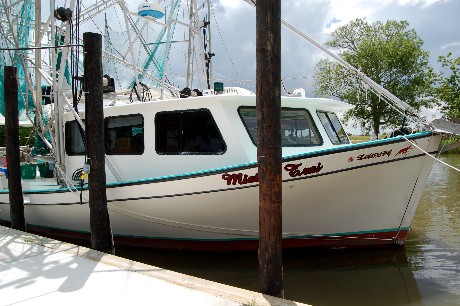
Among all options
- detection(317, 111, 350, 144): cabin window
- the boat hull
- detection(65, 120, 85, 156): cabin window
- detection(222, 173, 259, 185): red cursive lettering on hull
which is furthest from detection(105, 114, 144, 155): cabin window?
detection(317, 111, 350, 144): cabin window

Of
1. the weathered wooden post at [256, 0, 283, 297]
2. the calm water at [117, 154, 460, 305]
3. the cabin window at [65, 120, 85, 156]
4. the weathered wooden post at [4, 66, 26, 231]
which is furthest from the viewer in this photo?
the cabin window at [65, 120, 85, 156]

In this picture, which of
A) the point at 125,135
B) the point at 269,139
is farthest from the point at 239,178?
the point at 125,135

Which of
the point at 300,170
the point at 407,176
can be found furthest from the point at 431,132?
the point at 300,170

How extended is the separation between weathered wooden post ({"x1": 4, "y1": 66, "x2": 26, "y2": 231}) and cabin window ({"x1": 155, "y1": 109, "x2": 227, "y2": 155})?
10.6ft

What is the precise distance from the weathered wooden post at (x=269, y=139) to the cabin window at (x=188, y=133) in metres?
3.18

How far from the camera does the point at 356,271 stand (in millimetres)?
7375

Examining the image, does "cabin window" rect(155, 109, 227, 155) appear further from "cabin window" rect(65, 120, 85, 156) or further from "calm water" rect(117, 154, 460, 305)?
"cabin window" rect(65, 120, 85, 156)

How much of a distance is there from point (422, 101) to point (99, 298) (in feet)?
133

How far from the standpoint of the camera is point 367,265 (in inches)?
301

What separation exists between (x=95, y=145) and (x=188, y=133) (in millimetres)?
1840

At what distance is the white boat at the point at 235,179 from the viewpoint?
705cm

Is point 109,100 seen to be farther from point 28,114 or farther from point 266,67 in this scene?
point 266,67

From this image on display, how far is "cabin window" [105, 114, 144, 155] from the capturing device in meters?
8.77

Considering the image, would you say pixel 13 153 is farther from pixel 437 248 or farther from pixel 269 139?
pixel 437 248
